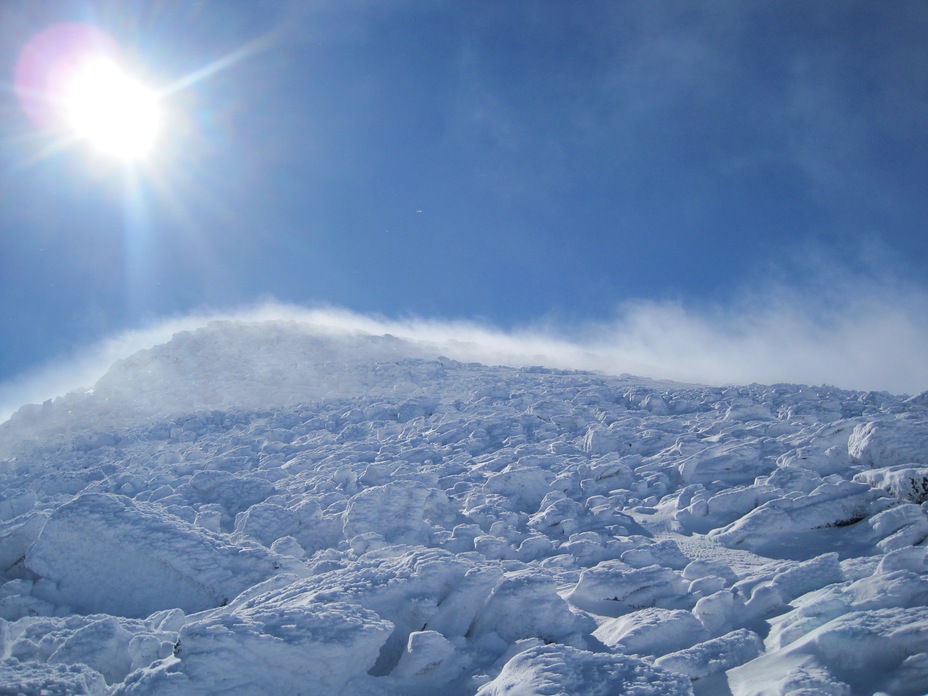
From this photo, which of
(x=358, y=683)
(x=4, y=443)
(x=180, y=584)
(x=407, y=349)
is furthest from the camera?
(x=407, y=349)

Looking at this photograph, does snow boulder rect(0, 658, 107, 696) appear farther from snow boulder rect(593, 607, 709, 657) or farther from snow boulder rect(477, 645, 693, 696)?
snow boulder rect(593, 607, 709, 657)

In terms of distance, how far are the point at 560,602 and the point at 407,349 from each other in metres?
31.6

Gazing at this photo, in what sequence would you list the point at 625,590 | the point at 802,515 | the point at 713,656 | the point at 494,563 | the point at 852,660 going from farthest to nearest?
1. the point at 802,515
2. the point at 494,563
3. the point at 625,590
4. the point at 713,656
5. the point at 852,660

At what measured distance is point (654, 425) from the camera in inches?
627

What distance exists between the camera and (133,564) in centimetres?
751

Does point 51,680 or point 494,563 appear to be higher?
point 494,563

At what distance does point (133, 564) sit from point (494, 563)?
461 centimetres

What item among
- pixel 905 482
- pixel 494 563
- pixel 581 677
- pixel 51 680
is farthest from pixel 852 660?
pixel 51 680

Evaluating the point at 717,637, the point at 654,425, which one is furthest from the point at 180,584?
the point at 654,425

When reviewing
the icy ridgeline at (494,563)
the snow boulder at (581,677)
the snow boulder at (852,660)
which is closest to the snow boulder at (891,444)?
the icy ridgeline at (494,563)

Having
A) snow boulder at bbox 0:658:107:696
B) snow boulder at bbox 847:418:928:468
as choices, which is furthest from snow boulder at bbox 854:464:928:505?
snow boulder at bbox 0:658:107:696

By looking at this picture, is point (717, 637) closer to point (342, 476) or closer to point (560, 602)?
point (560, 602)

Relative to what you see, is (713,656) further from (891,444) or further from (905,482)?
(891,444)

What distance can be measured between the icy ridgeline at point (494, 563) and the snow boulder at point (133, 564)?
30mm
